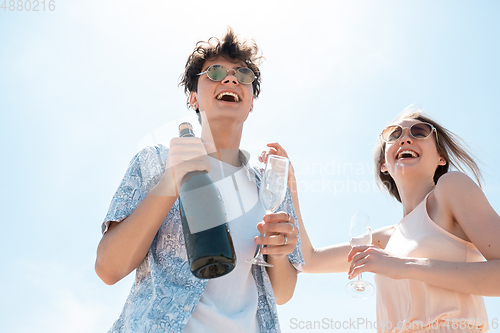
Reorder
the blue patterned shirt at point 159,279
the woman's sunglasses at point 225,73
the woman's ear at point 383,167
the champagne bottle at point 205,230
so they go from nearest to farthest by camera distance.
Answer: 1. the champagne bottle at point 205,230
2. the blue patterned shirt at point 159,279
3. the woman's sunglasses at point 225,73
4. the woman's ear at point 383,167

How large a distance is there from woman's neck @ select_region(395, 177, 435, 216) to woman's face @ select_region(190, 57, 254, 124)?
1792 millimetres

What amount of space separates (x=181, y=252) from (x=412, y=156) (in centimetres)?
262

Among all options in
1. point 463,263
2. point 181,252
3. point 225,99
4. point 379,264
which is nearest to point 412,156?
point 463,263

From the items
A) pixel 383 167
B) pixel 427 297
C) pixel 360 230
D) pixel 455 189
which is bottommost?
pixel 427 297

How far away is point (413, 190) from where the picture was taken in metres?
3.93

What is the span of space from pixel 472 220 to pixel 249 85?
1.93 m

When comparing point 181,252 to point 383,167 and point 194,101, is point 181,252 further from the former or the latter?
point 383,167

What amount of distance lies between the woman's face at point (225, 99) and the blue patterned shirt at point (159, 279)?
0.60 meters

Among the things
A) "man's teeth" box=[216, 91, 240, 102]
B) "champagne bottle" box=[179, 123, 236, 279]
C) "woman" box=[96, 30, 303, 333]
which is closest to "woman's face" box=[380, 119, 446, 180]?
"woman" box=[96, 30, 303, 333]

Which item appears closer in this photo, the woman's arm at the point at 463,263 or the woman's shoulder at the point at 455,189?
the woman's arm at the point at 463,263

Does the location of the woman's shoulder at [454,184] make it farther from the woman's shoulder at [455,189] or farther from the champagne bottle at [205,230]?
the champagne bottle at [205,230]

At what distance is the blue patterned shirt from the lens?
2090mm

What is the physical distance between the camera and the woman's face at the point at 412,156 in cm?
392

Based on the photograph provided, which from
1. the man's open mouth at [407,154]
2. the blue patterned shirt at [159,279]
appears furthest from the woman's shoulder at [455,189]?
the blue patterned shirt at [159,279]
